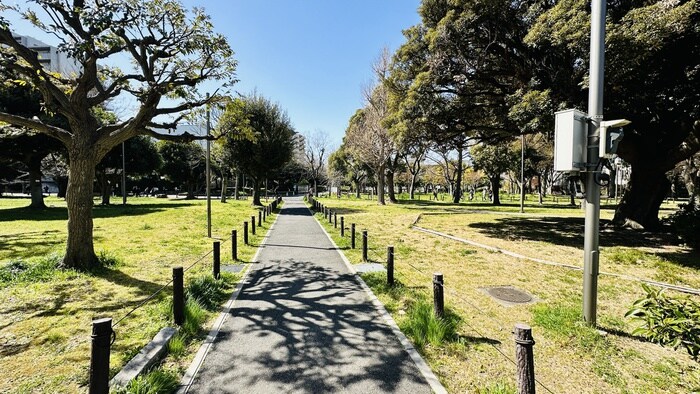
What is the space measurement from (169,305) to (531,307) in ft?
19.5

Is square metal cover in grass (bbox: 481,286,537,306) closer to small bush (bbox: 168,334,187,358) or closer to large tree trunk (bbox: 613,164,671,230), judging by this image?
small bush (bbox: 168,334,187,358)

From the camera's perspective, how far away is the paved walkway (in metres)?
3.33

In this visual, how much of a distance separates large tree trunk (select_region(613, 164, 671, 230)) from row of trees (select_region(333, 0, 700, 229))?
0.04 m

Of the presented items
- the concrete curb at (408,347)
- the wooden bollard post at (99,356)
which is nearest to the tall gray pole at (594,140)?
the concrete curb at (408,347)

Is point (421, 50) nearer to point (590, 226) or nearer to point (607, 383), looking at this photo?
point (590, 226)

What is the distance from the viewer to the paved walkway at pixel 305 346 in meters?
3.33

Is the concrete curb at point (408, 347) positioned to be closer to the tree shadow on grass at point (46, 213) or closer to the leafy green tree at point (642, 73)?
the leafy green tree at point (642, 73)

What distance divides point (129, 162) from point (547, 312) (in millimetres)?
35175

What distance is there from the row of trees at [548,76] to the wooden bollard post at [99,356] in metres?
10.9

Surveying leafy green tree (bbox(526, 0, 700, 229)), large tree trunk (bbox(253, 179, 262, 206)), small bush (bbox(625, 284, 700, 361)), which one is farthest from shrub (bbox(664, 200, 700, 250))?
large tree trunk (bbox(253, 179, 262, 206))

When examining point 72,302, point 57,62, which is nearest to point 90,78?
point 72,302

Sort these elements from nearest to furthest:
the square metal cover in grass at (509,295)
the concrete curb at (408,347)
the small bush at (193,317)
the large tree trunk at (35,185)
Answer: the concrete curb at (408,347)
the small bush at (193,317)
the square metal cover in grass at (509,295)
the large tree trunk at (35,185)

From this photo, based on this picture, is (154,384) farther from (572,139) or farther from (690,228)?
(690,228)

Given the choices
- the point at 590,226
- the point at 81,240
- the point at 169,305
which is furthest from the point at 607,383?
the point at 81,240
